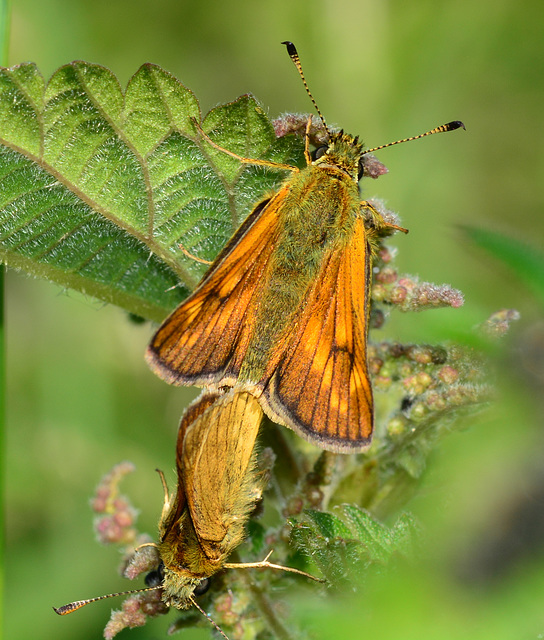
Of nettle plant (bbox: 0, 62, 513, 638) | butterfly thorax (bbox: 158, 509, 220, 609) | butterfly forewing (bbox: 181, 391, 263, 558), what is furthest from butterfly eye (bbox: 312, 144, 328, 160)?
butterfly thorax (bbox: 158, 509, 220, 609)

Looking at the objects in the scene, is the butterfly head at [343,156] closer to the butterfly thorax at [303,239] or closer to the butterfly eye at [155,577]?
the butterfly thorax at [303,239]

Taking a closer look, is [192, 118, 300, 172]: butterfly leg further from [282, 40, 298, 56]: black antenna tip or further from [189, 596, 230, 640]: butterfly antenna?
[189, 596, 230, 640]: butterfly antenna

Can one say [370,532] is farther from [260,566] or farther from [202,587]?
[202,587]

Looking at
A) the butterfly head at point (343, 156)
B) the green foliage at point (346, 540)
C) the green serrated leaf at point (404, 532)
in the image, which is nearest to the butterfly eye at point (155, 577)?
the green foliage at point (346, 540)

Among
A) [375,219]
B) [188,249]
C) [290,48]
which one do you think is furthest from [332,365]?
[290,48]

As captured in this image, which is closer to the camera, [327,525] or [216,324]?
[327,525]

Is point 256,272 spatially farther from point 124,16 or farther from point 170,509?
point 124,16
